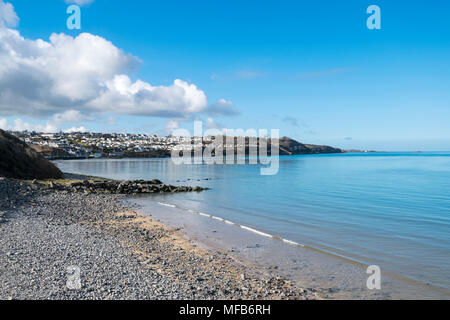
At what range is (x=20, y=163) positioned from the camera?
40.9 metres

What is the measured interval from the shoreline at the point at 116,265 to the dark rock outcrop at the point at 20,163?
22.0 m

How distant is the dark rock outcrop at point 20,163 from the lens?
1519 inches

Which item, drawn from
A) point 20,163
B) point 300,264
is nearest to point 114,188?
point 20,163

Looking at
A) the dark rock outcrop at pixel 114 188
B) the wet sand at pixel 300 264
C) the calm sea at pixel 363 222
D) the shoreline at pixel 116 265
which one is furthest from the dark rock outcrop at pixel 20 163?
the wet sand at pixel 300 264

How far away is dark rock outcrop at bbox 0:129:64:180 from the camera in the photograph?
38.6 m

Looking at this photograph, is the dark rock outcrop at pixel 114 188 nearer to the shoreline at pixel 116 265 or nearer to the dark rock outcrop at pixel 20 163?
the dark rock outcrop at pixel 20 163

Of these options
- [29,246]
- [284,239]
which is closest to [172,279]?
[29,246]

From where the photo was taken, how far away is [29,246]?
13.0 m

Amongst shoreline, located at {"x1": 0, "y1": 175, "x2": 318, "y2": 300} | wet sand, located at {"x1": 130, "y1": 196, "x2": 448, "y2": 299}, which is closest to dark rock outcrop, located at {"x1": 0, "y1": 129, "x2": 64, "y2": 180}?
shoreline, located at {"x1": 0, "y1": 175, "x2": 318, "y2": 300}

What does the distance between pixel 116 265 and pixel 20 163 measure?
37.4 metres

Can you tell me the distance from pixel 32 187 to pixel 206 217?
18653 mm

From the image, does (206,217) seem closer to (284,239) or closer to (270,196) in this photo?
(284,239)

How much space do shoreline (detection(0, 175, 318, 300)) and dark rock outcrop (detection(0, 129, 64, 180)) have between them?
2203 cm

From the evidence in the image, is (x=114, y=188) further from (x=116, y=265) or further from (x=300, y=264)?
(x=300, y=264)
